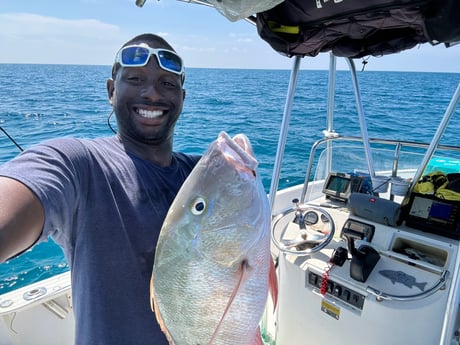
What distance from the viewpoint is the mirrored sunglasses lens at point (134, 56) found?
1.50 meters

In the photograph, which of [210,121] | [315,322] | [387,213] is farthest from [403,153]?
[210,121]

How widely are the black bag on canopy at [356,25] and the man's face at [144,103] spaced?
1.22 meters

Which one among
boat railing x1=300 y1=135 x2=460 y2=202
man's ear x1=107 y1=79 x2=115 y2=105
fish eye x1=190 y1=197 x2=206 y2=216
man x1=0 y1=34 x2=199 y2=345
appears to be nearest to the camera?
man x1=0 y1=34 x2=199 y2=345

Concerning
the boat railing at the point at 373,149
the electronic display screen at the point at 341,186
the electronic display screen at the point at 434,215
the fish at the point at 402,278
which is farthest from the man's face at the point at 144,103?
the electronic display screen at the point at 341,186

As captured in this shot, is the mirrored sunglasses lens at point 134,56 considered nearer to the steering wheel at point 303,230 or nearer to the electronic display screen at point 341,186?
the steering wheel at point 303,230

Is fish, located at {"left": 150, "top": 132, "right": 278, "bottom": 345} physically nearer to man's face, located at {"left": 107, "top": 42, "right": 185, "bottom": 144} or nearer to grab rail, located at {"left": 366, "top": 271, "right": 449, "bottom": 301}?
man's face, located at {"left": 107, "top": 42, "right": 185, "bottom": 144}

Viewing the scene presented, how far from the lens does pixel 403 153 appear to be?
13.4 feet

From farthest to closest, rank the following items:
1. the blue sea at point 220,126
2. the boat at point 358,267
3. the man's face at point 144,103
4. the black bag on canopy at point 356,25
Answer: the blue sea at point 220,126
the boat at point 358,267
the black bag on canopy at point 356,25
the man's face at point 144,103

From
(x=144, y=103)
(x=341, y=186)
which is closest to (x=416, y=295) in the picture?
(x=341, y=186)

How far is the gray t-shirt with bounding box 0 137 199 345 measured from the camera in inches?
43.8

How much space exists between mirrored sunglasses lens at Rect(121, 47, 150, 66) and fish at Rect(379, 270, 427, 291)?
2.11 m

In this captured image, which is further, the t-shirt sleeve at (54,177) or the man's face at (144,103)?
the man's face at (144,103)

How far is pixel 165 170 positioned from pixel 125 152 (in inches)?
7.7

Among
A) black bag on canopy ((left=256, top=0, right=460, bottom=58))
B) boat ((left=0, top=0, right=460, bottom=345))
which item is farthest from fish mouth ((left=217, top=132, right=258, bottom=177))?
black bag on canopy ((left=256, top=0, right=460, bottom=58))
